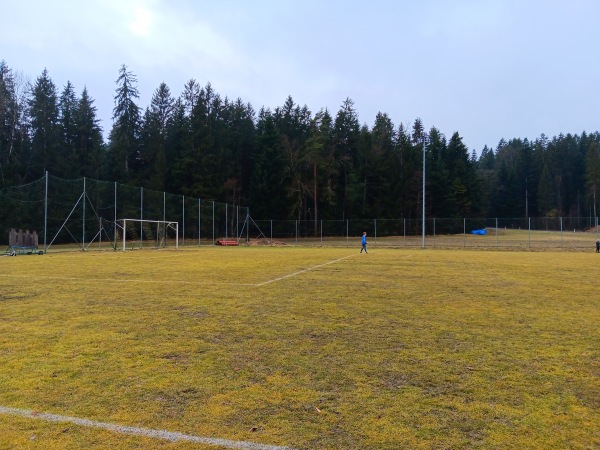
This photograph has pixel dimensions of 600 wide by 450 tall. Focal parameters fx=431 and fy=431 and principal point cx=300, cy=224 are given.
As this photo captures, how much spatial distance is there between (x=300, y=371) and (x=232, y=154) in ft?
185

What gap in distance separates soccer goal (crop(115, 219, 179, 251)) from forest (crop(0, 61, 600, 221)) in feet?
59.0

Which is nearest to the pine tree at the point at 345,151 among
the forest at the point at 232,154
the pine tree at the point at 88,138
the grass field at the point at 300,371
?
the forest at the point at 232,154

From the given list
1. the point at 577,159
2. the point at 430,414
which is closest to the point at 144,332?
the point at 430,414

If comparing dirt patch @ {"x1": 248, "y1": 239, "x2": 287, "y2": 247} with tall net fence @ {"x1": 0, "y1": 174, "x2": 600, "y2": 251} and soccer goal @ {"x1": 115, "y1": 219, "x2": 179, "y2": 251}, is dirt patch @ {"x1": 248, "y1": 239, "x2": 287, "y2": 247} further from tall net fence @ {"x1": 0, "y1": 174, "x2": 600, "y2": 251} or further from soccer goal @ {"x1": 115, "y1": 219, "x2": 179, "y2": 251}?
soccer goal @ {"x1": 115, "y1": 219, "x2": 179, "y2": 251}

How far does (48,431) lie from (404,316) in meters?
5.12

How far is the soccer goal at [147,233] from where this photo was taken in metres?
28.5

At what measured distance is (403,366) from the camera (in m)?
4.31

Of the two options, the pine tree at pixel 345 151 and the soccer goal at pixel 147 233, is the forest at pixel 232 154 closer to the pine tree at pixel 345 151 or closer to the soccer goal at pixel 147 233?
the pine tree at pixel 345 151

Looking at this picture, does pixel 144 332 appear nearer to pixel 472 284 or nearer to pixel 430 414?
pixel 430 414

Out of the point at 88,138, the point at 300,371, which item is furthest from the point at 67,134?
the point at 300,371

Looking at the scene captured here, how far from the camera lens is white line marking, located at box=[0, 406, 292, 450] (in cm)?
275

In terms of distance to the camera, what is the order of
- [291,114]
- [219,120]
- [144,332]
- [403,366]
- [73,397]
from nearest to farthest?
1. [73,397]
2. [403,366]
3. [144,332]
4. [219,120]
5. [291,114]

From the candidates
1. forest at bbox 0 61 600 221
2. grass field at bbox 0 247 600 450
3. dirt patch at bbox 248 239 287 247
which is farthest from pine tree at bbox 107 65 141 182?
grass field at bbox 0 247 600 450

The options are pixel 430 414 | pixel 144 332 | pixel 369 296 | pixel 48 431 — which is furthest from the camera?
pixel 369 296
